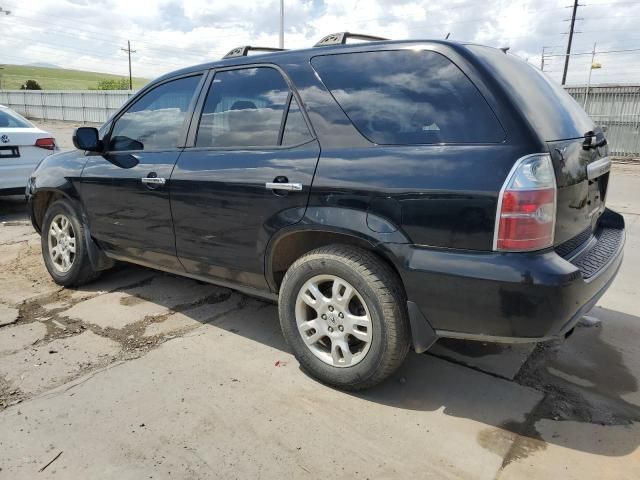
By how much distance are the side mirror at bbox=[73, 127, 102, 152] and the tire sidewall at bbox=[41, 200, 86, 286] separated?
641mm

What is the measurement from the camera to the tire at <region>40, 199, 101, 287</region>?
4.33m

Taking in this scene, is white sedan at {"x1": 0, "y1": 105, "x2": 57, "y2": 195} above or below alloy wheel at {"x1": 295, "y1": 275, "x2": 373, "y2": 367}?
above

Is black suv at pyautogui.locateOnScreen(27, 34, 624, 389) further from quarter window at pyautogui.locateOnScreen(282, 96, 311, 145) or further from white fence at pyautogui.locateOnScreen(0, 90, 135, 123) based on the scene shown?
white fence at pyautogui.locateOnScreen(0, 90, 135, 123)

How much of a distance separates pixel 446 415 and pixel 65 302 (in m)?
3.18

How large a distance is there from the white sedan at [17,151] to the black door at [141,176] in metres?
3.68

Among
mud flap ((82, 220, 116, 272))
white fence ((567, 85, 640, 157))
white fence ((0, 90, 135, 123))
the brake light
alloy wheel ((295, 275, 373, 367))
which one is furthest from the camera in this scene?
white fence ((0, 90, 135, 123))

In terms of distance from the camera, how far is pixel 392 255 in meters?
2.53

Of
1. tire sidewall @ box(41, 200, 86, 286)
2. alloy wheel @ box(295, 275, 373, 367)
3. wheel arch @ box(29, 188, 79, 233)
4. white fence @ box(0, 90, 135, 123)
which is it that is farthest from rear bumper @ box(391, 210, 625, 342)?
white fence @ box(0, 90, 135, 123)

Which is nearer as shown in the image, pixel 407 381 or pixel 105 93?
pixel 407 381

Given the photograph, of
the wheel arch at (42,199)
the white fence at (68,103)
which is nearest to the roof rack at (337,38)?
the wheel arch at (42,199)

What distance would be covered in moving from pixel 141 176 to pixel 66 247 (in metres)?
1.35

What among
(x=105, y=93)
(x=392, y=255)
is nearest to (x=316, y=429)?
(x=392, y=255)

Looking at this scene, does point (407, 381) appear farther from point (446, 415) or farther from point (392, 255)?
point (392, 255)

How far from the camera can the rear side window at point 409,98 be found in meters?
2.39
